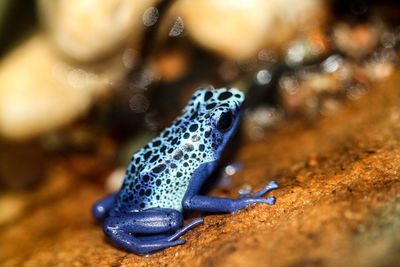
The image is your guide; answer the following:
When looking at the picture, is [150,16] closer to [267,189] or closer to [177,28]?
[177,28]

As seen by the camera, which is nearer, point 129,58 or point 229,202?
point 229,202

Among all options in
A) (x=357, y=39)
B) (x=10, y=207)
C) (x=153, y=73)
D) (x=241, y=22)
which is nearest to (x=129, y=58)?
(x=153, y=73)

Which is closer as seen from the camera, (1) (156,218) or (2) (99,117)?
(1) (156,218)

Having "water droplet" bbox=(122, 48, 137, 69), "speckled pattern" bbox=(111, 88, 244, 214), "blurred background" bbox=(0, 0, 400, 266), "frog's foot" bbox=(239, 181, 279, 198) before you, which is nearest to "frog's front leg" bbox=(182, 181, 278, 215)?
"frog's foot" bbox=(239, 181, 279, 198)

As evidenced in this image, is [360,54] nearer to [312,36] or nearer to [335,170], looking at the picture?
[312,36]

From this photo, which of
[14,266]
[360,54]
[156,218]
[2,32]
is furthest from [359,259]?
[2,32]

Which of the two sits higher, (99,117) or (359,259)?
(99,117)

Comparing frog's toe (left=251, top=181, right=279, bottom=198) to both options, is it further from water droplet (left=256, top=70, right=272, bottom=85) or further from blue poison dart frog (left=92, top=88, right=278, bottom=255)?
water droplet (left=256, top=70, right=272, bottom=85)
